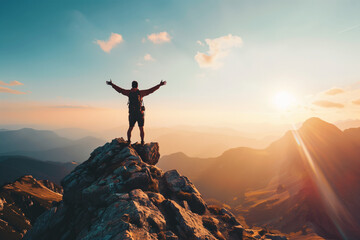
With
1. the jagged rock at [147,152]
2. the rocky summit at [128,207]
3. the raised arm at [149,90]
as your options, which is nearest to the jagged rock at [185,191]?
the rocky summit at [128,207]

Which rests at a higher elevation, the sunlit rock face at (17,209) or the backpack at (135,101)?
the backpack at (135,101)

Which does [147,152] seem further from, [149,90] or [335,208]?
[335,208]

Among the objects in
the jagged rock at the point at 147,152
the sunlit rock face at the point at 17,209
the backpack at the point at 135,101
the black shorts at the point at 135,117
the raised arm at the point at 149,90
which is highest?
the raised arm at the point at 149,90

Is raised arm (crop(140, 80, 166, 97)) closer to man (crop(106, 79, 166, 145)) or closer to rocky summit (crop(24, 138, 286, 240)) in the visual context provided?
man (crop(106, 79, 166, 145))

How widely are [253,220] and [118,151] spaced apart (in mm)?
229012

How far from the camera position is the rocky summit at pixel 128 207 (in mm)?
10117

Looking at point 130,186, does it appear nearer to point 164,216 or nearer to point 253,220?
point 164,216

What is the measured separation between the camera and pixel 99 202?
13.9 meters

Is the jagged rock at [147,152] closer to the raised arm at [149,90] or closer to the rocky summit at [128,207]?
the rocky summit at [128,207]

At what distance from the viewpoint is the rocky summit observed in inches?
398

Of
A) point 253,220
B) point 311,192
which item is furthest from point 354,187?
point 253,220

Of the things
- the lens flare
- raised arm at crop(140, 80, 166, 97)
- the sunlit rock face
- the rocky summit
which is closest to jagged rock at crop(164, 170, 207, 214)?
the rocky summit

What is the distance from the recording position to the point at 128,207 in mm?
10734

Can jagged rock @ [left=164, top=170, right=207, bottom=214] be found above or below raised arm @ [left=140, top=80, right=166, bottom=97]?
below
